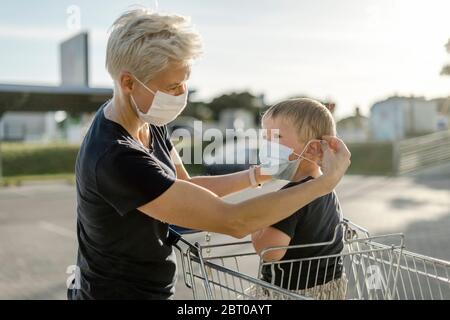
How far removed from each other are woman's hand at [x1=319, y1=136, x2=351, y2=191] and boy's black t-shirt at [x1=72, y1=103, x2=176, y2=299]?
0.46 m

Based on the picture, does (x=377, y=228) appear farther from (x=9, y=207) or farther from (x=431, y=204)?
(x=9, y=207)

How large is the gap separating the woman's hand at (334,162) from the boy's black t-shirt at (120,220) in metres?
0.46

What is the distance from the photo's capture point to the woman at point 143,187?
1.72 meters

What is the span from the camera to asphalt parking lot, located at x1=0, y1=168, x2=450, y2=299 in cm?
587

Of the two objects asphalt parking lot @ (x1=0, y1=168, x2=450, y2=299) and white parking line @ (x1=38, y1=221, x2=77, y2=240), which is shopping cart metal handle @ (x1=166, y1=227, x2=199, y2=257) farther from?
white parking line @ (x1=38, y1=221, x2=77, y2=240)

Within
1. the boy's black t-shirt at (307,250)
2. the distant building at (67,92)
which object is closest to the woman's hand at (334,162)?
the boy's black t-shirt at (307,250)

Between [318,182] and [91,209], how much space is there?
2.32 feet

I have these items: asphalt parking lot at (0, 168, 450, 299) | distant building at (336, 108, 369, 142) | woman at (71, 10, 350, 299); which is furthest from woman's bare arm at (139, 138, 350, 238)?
distant building at (336, 108, 369, 142)

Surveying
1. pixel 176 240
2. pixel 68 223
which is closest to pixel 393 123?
pixel 68 223

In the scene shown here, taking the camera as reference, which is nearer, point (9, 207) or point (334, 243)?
point (334, 243)

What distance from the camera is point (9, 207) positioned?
492 inches

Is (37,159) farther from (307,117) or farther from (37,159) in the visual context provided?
(307,117)

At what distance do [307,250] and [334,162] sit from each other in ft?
1.44
